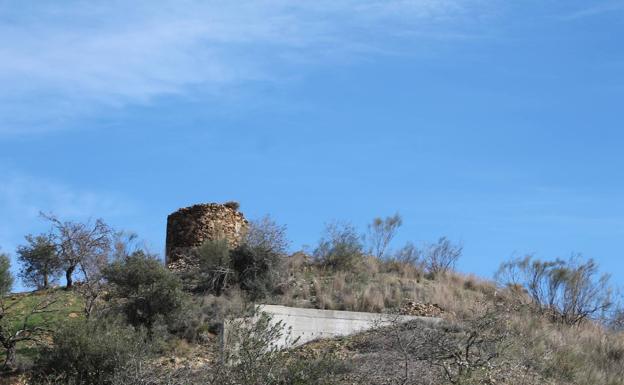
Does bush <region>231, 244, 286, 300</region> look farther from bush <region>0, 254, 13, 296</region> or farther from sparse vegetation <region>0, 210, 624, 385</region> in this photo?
bush <region>0, 254, 13, 296</region>

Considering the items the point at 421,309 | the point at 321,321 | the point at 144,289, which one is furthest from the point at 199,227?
the point at 421,309

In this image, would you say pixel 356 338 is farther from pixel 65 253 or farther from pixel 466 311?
pixel 65 253

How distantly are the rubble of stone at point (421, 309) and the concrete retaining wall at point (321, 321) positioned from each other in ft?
4.23

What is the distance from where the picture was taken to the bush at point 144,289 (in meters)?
26.0

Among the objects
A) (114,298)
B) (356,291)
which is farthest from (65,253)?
(356,291)

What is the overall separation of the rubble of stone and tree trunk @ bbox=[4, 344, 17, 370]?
1025cm

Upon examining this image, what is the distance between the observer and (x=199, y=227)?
112 ft

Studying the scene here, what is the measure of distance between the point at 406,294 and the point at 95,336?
10.8 meters

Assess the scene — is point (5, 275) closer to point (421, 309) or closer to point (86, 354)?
point (86, 354)

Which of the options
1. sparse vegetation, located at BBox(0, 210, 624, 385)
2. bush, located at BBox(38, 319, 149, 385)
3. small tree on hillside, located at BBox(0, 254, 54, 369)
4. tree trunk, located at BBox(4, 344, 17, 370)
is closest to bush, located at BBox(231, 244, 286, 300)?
sparse vegetation, located at BBox(0, 210, 624, 385)

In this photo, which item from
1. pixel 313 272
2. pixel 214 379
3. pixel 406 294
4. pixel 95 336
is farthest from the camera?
pixel 313 272

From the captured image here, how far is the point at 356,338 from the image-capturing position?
84.4 feet

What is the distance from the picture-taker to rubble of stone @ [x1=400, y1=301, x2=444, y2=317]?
2778cm

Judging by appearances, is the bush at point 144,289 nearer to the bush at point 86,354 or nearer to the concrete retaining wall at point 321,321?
the concrete retaining wall at point 321,321
